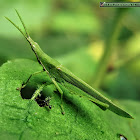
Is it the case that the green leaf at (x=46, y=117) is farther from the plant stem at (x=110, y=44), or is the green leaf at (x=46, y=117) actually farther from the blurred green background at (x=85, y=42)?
the blurred green background at (x=85, y=42)

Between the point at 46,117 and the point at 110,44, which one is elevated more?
the point at 110,44

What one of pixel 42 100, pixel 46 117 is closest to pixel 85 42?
pixel 42 100

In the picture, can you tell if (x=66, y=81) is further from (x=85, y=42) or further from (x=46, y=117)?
(x=85, y=42)

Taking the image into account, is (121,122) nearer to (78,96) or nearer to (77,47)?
(78,96)

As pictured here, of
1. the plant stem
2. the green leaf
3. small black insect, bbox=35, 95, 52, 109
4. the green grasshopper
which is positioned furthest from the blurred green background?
small black insect, bbox=35, 95, 52, 109

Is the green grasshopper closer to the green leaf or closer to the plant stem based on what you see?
the green leaf

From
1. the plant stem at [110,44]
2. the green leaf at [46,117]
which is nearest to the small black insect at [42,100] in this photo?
the green leaf at [46,117]
